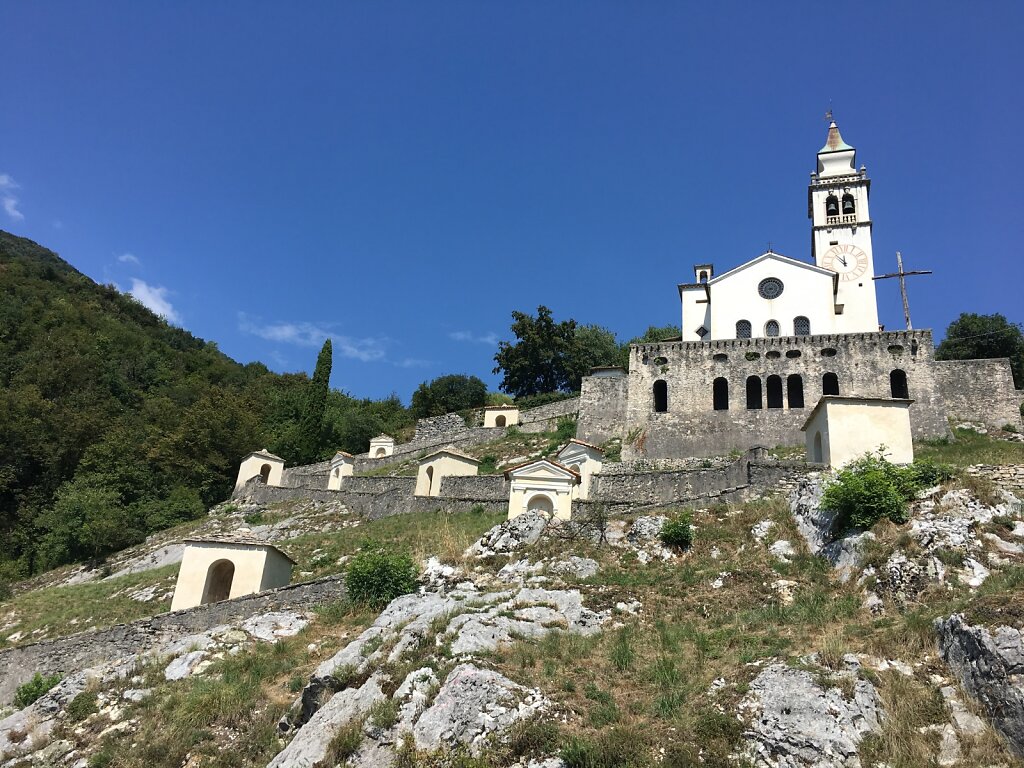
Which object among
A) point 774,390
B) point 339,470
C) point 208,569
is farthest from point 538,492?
point 339,470

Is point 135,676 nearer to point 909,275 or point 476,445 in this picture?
point 476,445

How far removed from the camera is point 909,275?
51344 millimetres

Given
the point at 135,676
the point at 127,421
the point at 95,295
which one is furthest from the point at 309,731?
the point at 95,295

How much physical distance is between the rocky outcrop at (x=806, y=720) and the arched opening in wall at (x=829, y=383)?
93.7 ft

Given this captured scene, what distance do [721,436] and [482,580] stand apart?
22.1 m

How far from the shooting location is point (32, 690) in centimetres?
1830

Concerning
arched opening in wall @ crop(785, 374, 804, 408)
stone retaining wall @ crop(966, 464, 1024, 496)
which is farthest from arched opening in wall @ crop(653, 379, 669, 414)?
stone retaining wall @ crop(966, 464, 1024, 496)

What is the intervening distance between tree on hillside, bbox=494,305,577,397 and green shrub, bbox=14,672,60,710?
46168mm

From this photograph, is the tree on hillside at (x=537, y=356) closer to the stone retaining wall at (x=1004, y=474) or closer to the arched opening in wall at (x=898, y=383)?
the arched opening in wall at (x=898, y=383)

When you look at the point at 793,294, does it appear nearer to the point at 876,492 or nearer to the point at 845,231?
the point at 845,231

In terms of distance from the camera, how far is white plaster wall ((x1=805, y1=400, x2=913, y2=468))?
23.0 metres

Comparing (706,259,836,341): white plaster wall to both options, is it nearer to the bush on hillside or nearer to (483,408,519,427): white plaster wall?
(483,408,519,427): white plaster wall

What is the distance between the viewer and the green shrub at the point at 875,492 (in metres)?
17.5

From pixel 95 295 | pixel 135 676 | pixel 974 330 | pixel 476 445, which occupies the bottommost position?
pixel 135 676
